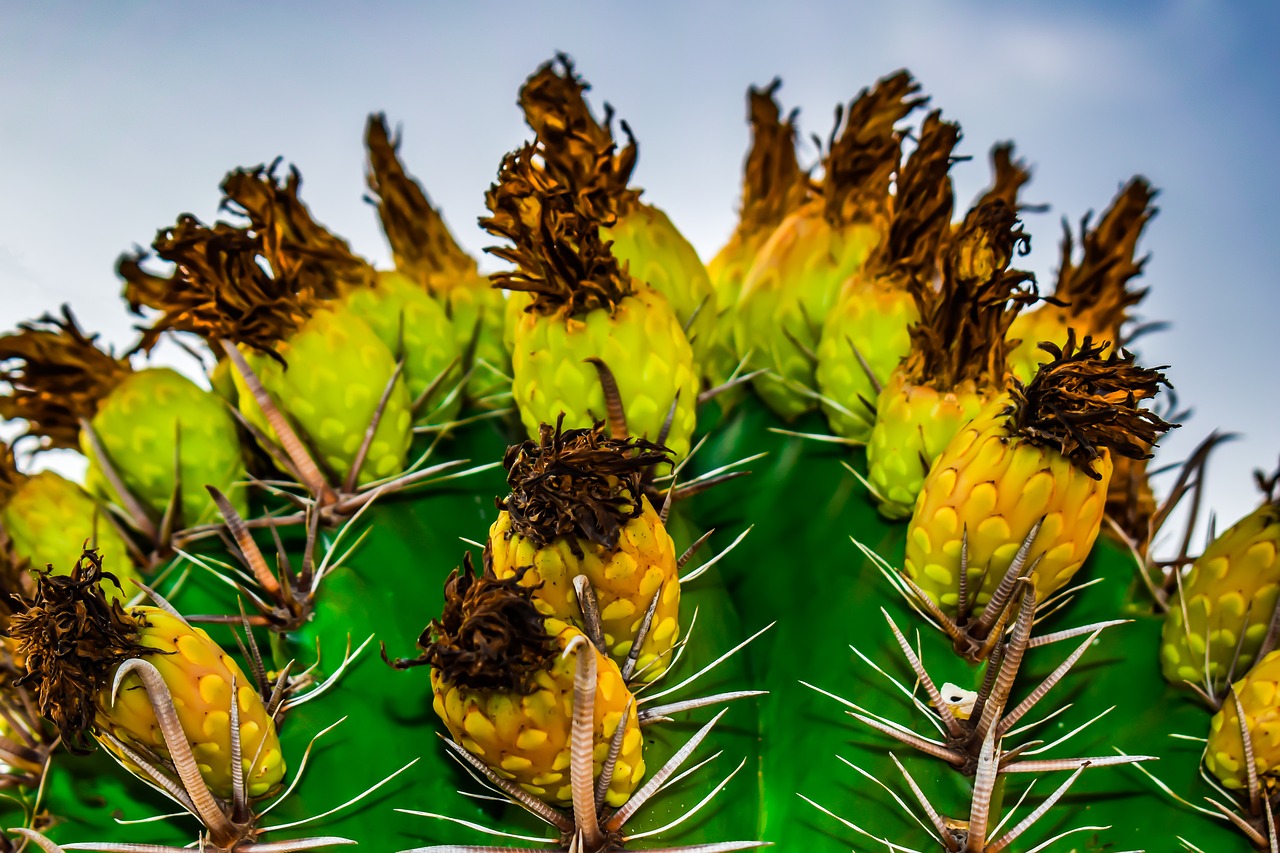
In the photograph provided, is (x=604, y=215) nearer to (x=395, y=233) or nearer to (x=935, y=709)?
(x=395, y=233)

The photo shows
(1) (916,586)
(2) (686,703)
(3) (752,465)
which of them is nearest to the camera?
(2) (686,703)

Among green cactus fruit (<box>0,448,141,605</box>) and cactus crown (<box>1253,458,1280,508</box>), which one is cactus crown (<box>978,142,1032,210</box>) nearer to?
cactus crown (<box>1253,458,1280,508</box>)

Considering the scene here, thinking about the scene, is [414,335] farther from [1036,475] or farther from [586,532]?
[1036,475]

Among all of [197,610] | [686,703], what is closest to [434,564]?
[197,610]

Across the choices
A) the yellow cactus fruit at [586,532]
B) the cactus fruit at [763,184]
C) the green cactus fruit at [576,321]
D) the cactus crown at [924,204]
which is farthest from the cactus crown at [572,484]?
the cactus fruit at [763,184]

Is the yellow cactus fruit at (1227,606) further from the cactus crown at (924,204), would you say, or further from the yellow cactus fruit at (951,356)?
the cactus crown at (924,204)
